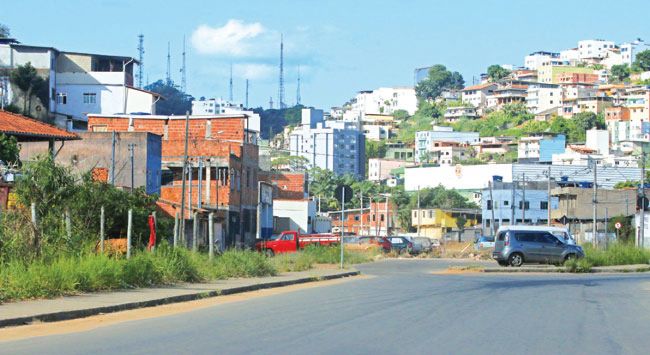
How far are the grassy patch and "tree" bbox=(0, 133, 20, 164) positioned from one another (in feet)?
79.0

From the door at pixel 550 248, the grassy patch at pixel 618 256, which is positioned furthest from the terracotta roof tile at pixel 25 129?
the grassy patch at pixel 618 256

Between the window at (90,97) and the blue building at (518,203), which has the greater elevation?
the window at (90,97)

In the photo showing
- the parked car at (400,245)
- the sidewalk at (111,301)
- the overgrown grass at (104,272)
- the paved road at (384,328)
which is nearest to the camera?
the paved road at (384,328)

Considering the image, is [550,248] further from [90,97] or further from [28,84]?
[90,97]

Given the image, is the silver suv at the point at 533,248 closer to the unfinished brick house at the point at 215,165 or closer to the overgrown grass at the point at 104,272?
the unfinished brick house at the point at 215,165

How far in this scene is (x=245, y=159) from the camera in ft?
238

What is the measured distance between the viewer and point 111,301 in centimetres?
1977

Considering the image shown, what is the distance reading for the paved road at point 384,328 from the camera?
13.5m

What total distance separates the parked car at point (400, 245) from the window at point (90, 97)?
35.4m

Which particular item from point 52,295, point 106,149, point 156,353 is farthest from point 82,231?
point 106,149

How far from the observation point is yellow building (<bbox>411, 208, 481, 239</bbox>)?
134 metres

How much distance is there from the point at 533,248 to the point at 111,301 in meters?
30.3

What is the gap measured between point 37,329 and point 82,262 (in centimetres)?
674

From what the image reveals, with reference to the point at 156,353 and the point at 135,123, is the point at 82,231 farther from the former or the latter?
the point at 135,123
